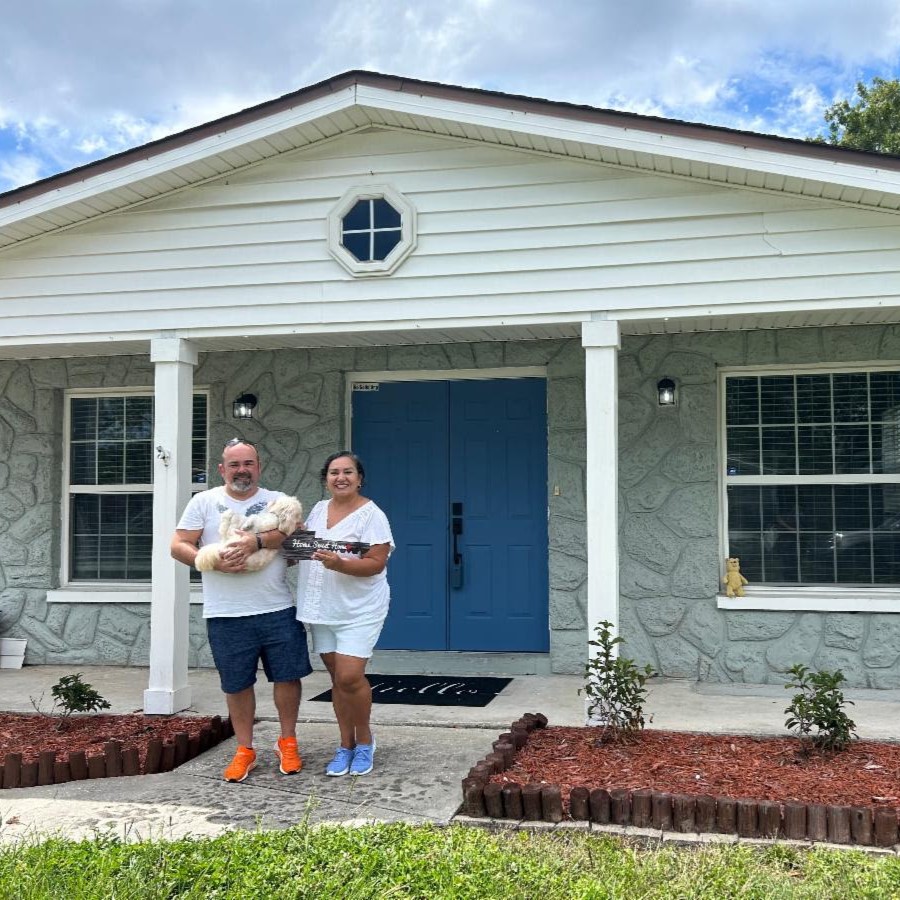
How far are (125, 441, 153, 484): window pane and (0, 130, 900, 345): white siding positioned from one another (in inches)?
69.2

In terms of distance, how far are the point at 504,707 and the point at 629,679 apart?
132cm

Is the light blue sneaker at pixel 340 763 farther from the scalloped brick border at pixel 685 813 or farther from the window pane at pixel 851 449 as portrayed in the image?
the window pane at pixel 851 449

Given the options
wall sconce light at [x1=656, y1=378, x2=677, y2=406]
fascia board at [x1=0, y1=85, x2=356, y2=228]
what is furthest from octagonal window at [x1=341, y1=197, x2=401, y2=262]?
wall sconce light at [x1=656, y1=378, x2=677, y2=406]

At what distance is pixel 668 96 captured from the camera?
34.8 m

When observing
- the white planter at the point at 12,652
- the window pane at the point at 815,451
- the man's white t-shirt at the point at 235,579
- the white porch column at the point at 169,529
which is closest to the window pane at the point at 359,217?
the white porch column at the point at 169,529

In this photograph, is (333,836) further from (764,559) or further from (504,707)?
(764,559)

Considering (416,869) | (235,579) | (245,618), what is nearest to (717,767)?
(416,869)

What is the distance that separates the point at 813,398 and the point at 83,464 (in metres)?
5.93

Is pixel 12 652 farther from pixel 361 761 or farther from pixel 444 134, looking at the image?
pixel 444 134

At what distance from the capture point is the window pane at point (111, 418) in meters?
8.27

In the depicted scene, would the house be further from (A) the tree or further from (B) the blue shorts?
(A) the tree

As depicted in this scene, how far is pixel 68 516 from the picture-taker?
326 inches

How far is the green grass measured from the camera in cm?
323

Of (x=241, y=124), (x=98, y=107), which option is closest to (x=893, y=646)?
(x=241, y=124)
